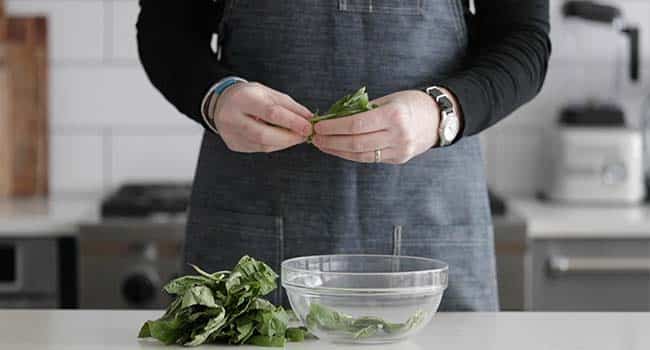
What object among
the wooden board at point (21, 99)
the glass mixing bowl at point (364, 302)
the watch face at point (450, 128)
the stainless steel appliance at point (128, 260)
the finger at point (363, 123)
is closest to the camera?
the glass mixing bowl at point (364, 302)

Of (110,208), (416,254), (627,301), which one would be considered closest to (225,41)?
(416,254)

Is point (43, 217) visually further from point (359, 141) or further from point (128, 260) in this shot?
point (359, 141)

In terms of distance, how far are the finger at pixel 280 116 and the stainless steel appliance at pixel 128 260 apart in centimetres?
108

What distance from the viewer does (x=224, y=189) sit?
1.54 m

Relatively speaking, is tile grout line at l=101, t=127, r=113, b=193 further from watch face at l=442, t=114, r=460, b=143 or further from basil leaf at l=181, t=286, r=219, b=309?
Result: basil leaf at l=181, t=286, r=219, b=309

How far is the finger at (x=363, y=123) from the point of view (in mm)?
1232

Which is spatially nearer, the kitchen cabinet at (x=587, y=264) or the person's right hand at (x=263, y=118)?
the person's right hand at (x=263, y=118)

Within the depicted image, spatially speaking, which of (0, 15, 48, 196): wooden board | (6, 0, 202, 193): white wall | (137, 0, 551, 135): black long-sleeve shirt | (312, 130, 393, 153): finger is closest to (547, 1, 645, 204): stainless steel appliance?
(6, 0, 202, 193): white wall

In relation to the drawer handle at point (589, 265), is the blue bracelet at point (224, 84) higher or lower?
higher

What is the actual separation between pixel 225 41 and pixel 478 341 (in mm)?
628

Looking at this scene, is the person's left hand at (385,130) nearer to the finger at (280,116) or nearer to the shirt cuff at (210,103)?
the finger at (280,116)

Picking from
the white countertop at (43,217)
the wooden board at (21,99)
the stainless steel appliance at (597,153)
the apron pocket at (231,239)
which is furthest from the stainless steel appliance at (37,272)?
the stainless steel appliance at (597,153)

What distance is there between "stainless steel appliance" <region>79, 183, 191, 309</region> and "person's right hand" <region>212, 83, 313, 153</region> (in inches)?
40.6

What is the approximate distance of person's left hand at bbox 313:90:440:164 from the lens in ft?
4.07
